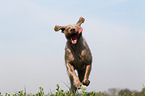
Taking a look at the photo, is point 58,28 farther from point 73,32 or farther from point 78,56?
point 78,56

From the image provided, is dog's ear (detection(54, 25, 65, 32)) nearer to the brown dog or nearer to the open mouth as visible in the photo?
the brown dog

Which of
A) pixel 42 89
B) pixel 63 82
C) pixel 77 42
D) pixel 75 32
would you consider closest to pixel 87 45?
pixel 77 42

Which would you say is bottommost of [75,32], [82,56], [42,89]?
[42,89]

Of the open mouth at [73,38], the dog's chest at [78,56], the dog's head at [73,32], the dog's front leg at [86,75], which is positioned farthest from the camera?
the dog's chest at [78,56]

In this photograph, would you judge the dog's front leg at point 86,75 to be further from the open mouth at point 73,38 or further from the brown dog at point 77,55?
the open mouth at point 73,38

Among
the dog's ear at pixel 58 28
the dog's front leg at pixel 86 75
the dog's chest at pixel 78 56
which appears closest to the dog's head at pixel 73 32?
the dog's ear at pixel 58 28

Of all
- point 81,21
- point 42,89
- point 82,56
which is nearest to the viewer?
point 42,89

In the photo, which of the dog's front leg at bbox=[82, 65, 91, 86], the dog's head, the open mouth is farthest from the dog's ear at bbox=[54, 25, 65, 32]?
the dog's front leg at bbox=[82, 65, 91, 86]

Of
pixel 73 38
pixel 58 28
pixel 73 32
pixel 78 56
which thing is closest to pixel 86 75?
pixel 78 56

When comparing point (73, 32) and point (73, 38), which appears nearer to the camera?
point (73, 32)

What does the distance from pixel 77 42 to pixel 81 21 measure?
82 cm

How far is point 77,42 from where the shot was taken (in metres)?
6.69

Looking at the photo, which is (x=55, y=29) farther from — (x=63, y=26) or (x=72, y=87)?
(x=72, y=87)

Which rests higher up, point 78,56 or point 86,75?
point 78,56
